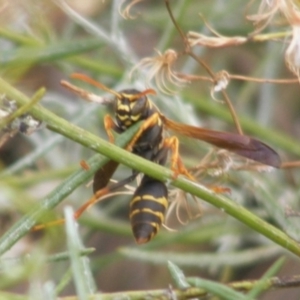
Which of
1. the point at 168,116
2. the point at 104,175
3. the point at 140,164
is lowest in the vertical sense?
the point at 140,164

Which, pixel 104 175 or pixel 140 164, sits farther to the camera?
pixel 104 175

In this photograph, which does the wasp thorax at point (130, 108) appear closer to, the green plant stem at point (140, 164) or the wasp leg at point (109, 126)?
the wasp leg at point (109, 126)

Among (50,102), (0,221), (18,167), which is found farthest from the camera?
(0,221)

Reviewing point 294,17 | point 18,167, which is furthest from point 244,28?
point 294,17

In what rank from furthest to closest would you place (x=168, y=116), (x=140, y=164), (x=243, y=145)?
(x=168, y=116) < (x=243, y=145) < (x=140, y=164)

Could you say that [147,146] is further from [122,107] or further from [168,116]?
[168,116]

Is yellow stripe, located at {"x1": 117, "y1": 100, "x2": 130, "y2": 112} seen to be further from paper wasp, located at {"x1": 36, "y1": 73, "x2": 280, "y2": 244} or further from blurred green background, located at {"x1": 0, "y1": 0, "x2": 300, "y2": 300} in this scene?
blurred green background, located at {"x1": 0, "y1": 0, "x2": 300, "y2": 300}

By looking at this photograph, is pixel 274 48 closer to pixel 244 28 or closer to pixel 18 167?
pixel 244 28

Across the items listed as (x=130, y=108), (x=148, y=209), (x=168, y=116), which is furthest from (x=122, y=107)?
(x=168, y=116)
